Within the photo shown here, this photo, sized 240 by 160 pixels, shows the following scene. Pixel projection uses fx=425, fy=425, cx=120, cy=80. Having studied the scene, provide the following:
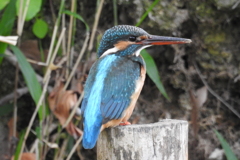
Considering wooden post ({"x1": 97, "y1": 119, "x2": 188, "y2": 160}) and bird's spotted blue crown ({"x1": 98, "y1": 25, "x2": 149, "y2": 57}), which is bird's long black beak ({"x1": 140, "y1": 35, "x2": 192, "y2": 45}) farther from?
wooden post ({"x1": 97, "y1": 119, "x2": 188, "y2": 160})

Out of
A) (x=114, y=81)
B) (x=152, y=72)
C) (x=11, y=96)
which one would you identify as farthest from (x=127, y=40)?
(x=11, y=96)

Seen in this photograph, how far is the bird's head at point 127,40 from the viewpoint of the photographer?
2570 millimetres

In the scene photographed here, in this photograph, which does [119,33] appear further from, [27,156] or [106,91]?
[27,156]

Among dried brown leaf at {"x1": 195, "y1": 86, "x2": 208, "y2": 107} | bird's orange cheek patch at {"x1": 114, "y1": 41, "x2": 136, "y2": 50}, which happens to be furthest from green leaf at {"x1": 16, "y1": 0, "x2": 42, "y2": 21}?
dried brown leaf at {"x1": 195, "y1": 86, "x2": 208, "y2": 107}

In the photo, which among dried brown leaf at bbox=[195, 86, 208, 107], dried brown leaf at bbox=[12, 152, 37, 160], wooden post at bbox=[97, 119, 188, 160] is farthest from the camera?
dried brown leaf at bbox=[195, 86, 208, 107]

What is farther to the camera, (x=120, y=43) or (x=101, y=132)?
(x=120, y=43)

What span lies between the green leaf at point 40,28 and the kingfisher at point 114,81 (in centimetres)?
A: 96

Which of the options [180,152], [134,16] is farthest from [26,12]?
[180,152]

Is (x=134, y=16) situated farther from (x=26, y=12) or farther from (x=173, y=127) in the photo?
(x=173, y=127)

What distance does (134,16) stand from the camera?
368 centimetres

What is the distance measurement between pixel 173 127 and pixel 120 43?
72 cm

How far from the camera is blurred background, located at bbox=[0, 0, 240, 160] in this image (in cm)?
354

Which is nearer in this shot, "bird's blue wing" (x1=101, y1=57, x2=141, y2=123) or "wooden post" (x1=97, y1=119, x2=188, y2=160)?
"wooden post" (x1=97, y1=119, x2=188, y2=160)

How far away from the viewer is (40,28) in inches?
138
